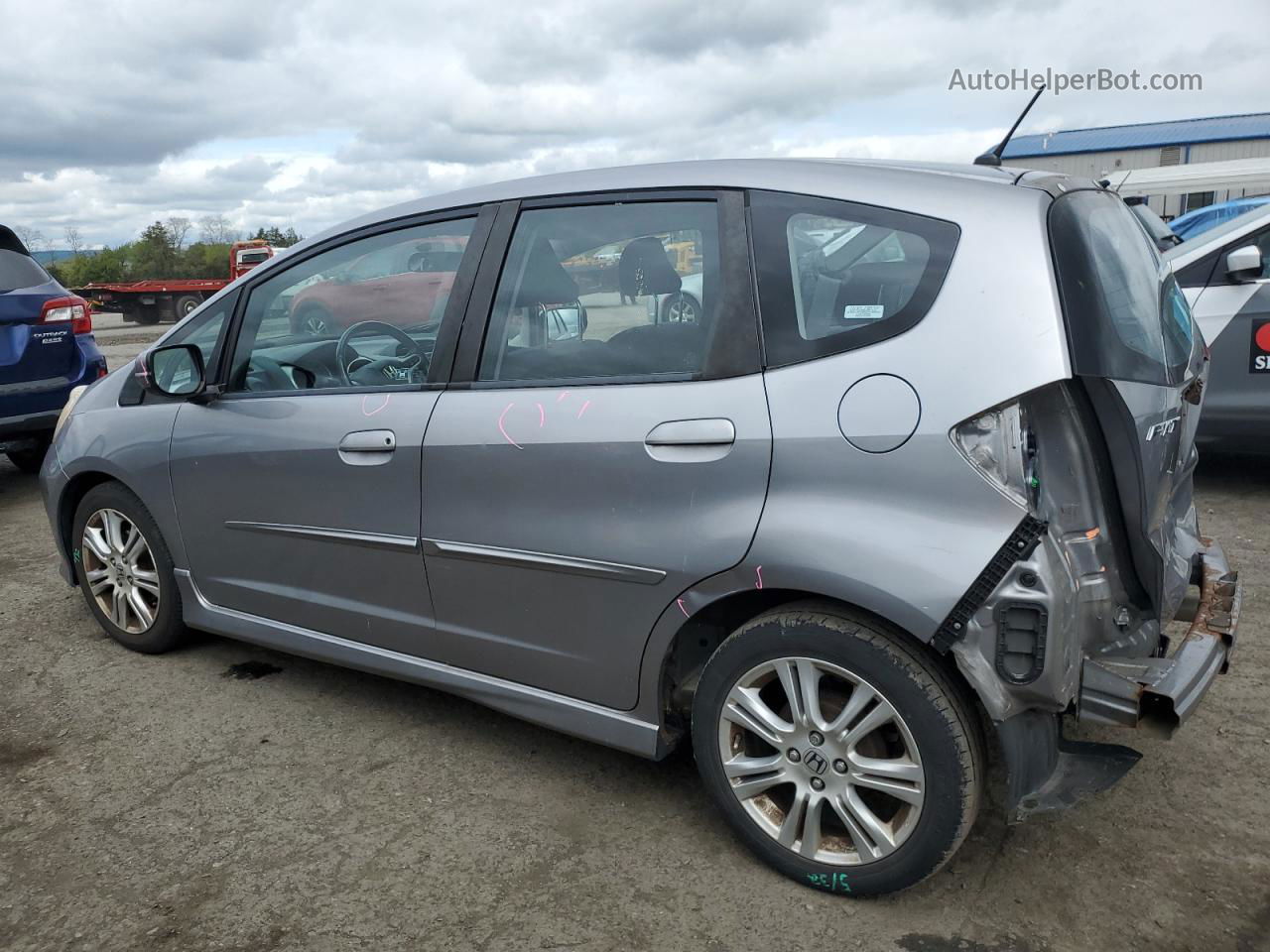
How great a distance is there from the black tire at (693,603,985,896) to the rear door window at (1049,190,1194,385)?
73cm

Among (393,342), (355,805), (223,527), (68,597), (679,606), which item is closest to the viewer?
(679,606)

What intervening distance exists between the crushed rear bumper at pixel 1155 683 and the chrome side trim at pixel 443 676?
106 cm

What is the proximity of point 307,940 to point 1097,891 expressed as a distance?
6.08 ft

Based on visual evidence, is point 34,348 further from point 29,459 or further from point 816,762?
point 816,762

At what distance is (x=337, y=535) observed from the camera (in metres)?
3.22

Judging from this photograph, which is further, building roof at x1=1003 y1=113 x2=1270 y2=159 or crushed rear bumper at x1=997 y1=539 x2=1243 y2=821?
building roof at x1=1003 y1=113 x2=1270 y2=159

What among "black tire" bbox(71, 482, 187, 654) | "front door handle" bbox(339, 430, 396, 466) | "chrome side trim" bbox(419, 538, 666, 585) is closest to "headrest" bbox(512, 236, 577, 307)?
"front door handle" bbox(339, 430, 396, 466)

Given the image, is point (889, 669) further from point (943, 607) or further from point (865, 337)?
point (865, 337)

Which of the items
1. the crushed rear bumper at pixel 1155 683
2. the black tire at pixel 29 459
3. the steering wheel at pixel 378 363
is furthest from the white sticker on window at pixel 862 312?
the black tire at pixel 29 459

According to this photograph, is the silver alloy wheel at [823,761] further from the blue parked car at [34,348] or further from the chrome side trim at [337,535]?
the blue parked car at [34,348]

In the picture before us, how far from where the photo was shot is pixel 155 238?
40.7 metres

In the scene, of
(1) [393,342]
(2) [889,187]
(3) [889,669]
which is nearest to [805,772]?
(3) [889,669]

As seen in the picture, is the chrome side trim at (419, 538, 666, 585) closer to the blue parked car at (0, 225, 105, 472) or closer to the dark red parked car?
the dark red parked car

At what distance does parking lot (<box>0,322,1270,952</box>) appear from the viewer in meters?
2.38
